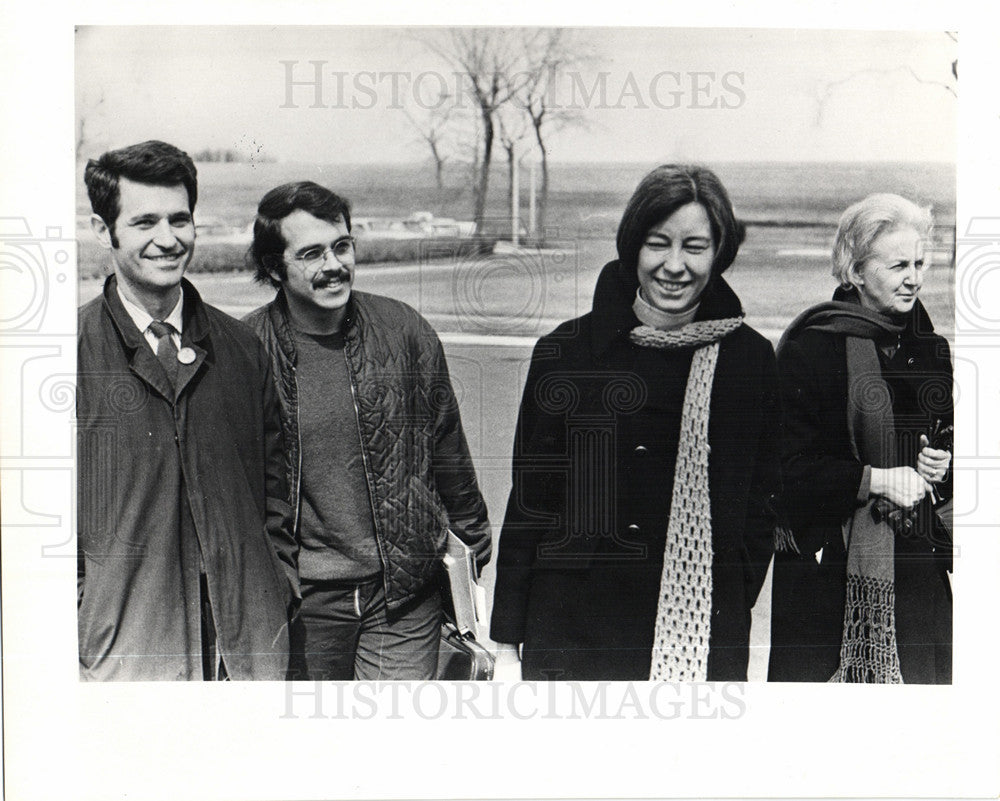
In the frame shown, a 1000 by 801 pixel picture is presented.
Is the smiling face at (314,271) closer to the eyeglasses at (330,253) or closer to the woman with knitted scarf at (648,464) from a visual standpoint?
the eyeglasses at (330,253)

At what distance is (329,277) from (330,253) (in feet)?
0.26

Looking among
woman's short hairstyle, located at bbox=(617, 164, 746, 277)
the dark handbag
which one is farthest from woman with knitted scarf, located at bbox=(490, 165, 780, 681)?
the dark handbag

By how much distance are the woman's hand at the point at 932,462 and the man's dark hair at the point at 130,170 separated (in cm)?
258

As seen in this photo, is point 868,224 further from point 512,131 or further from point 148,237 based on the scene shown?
point 148,237

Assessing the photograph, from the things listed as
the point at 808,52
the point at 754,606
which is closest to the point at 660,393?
the point at 754,606

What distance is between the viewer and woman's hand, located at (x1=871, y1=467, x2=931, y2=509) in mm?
3959

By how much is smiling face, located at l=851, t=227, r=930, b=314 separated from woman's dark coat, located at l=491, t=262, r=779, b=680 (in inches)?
15.8

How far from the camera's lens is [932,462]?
396 cm

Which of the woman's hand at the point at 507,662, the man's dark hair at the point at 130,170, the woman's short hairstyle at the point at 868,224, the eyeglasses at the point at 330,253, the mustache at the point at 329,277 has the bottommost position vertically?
the woman's hand at the point at 507,662

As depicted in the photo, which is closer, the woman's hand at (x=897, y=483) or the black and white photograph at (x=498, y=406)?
the black and white photograph at (x=498, y=406)

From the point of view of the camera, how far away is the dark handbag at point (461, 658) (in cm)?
396

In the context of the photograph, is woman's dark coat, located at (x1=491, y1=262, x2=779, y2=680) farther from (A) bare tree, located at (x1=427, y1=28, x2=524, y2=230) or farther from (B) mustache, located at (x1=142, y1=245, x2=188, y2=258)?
(B) mustache, located at (x1=142, y1=245, x2=188, y2=258)

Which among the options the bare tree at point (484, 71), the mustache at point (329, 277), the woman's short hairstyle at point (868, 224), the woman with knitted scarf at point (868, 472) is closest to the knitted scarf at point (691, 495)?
the woman with knitted scarf at point (868, 472)

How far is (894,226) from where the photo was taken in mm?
3900
